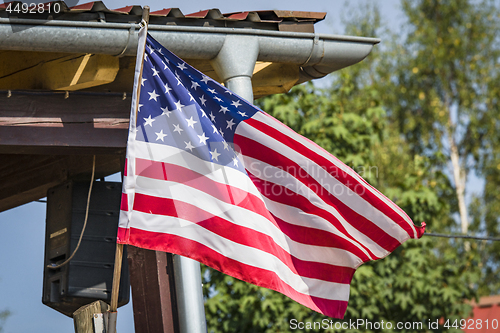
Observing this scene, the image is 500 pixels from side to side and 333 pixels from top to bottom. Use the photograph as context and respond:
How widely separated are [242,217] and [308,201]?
405mm

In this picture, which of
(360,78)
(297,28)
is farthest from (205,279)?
(360,78)

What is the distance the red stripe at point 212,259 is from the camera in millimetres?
2459

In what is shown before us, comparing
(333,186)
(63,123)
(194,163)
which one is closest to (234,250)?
(194,163)

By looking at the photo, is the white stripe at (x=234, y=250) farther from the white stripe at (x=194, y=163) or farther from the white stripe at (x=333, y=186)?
the white stripe at (x=333, y=186)

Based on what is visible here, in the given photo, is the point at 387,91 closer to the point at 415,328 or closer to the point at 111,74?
the point at 415,328

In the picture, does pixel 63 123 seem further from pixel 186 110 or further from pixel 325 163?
pixel 325 163

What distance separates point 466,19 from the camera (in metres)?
19.2

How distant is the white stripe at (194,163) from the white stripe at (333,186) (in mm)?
228

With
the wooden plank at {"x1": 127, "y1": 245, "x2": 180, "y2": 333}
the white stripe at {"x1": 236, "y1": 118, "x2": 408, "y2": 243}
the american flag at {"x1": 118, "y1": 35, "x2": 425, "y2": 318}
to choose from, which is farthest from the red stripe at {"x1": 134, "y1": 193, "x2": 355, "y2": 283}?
the wooden plank at {"x1": 127, "y1": 245, "x2": 180, "y2": 333}

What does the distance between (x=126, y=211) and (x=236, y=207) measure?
517 millimetres

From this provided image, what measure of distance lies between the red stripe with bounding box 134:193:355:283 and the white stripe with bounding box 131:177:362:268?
17 mm

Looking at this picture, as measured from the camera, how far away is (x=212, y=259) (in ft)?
8.46

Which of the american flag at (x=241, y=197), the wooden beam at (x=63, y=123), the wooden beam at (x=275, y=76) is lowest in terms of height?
the american flag at (x=241, y=197)

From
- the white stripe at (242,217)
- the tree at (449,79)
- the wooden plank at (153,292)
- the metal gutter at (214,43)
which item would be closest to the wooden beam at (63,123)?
the metal gutter at (214,43)
